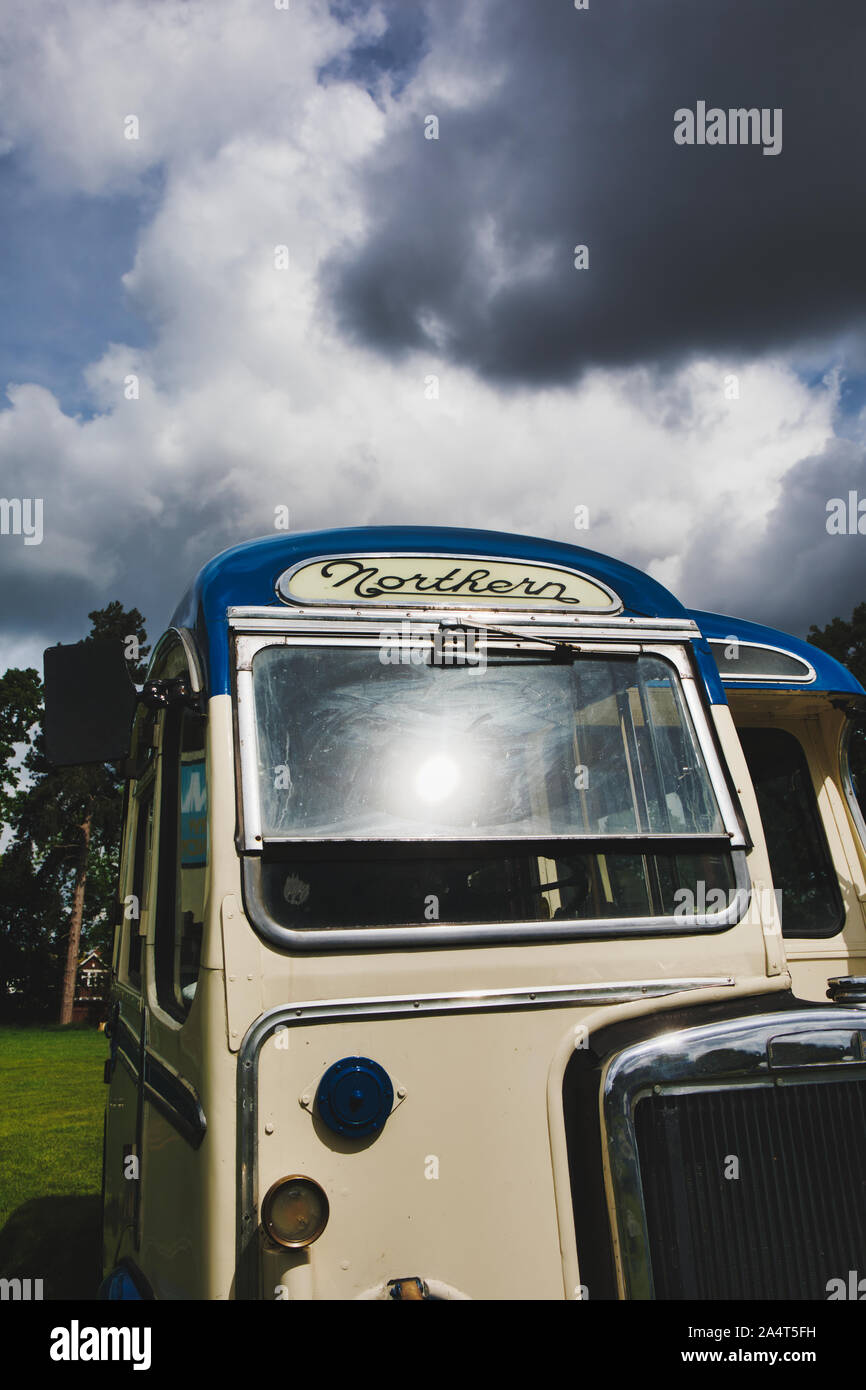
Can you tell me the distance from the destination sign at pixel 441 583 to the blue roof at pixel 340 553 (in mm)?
34

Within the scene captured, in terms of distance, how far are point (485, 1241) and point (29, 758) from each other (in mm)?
41246

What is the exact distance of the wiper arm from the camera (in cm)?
316

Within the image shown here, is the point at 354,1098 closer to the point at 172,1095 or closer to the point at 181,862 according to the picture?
the point at 172,1095

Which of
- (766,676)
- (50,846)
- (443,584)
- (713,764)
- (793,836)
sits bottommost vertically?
(713,764)

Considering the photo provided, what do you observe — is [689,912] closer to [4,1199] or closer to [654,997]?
[654,997]

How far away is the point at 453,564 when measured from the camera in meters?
3.38

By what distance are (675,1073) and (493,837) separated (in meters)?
0.79

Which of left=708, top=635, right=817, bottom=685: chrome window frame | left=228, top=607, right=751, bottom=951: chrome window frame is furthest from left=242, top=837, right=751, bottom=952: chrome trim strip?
left=708, top=635, right=817, bottom=685: chrome window frame

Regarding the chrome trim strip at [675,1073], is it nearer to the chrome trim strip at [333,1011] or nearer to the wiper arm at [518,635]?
Answer: the chrome trim strip at [333,1011]

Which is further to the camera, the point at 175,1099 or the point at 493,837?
the point at 493,837

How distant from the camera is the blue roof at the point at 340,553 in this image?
9.88ft

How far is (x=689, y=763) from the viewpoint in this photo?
3277 millimetres

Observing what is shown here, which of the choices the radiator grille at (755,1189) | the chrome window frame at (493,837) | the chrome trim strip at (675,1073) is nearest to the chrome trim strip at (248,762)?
the chrome window frame at (493,837)

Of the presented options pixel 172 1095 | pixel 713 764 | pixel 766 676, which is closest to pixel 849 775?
pixel 766 676
